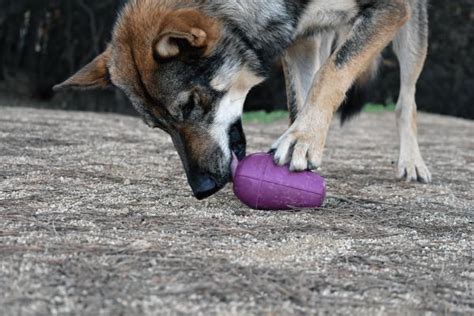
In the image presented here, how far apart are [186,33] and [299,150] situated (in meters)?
0.72

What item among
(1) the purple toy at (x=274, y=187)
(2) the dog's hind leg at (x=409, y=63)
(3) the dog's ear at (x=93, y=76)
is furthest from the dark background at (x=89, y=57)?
(1) the purple toy at (x=274, y=187)

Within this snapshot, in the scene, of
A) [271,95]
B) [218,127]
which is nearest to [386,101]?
[271,95]

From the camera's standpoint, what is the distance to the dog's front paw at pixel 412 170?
434 centimetres

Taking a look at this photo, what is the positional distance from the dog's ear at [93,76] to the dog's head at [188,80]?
10 cm

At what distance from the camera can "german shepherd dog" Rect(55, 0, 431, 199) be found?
3137 mm

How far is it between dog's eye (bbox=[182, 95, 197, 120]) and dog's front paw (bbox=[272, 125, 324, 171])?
0.45m

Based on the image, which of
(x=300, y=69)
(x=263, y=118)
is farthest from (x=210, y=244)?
(x=263, y=118)

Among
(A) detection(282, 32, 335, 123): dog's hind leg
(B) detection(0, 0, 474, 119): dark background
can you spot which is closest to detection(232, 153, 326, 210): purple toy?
(A) detection(282, 32, 335, 123): dog's hind leg

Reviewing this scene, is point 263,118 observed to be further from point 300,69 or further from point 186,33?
point 186,33

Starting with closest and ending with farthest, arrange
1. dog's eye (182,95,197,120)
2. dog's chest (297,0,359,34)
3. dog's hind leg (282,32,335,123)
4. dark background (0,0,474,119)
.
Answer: dog's eye (182,95,197,120) < dog's chest (297,0,359,34) < dog's hind leg (282,32,335,123) < dark background (0,0,474,119)

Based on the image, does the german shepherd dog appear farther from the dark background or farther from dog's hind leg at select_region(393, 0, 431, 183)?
the dark background

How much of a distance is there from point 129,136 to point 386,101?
7120 millimetres

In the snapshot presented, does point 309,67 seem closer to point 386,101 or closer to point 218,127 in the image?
point 218,127

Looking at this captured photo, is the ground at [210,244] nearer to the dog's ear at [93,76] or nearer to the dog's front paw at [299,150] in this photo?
the dog's front paw at [299,150]
